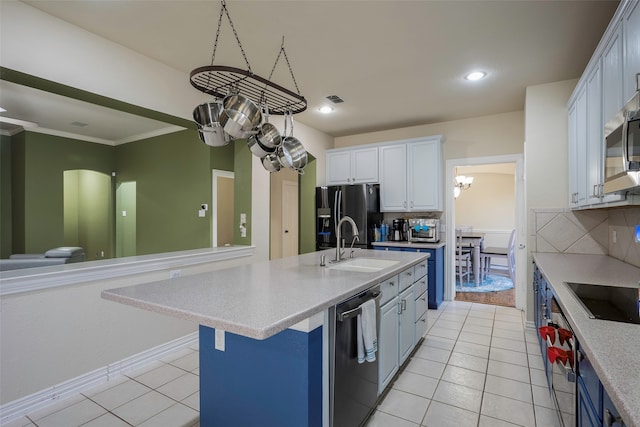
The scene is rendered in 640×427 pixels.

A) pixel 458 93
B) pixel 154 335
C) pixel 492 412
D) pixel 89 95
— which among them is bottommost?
pixel 492 412

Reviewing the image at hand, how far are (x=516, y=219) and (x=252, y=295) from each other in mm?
3985

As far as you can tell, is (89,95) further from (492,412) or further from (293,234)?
(293,234)

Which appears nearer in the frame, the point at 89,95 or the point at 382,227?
the point at 89,95

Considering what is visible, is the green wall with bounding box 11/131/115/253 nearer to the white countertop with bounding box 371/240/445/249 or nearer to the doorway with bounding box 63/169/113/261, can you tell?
the doorway with bounding box 63/169/113/261

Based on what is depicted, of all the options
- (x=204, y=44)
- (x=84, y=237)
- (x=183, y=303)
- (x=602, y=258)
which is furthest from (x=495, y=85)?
(x=84, y=237)

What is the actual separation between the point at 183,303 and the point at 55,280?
1498 millimetres

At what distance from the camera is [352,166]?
16.3 ft

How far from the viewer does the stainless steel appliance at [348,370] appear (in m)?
1.48

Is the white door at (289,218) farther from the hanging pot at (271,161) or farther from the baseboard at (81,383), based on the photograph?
the hanging pot at (271,161)

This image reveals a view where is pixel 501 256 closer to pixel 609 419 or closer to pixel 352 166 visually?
pixel 352 166

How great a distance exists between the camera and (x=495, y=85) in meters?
3.30

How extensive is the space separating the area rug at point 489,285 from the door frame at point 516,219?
1.00 metres

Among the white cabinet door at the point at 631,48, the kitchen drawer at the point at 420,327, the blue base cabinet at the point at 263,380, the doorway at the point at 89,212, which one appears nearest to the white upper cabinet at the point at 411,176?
the kitchen drawer at the point at 420,327

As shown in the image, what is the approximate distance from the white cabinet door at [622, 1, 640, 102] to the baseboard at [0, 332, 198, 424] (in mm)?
3609
